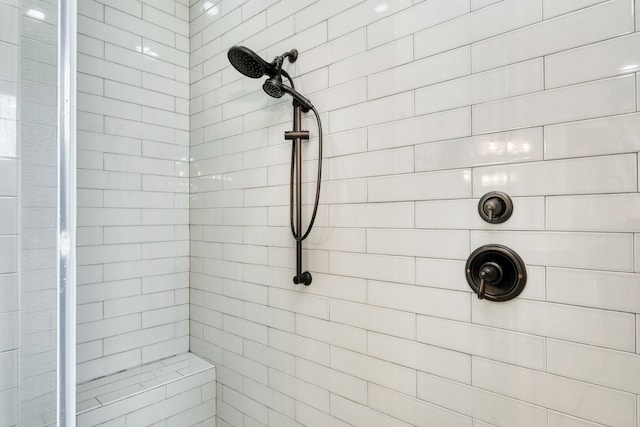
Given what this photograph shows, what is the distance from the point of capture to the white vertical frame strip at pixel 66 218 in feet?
2.01

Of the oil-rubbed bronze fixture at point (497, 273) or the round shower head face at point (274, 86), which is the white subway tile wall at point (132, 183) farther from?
the oil-rubbed bronze fixture at point (497, 273)

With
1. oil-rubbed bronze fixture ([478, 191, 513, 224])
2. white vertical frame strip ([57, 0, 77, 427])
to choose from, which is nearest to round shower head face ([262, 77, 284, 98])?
white vertical frame strip ([57, 0, 77, 427])

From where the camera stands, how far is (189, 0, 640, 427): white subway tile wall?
2.60 ft

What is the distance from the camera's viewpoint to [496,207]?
0.90 meters

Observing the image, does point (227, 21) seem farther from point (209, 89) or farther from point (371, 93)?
point (371, 93)

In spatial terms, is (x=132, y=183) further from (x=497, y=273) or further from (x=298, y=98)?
(x=497, y=273)

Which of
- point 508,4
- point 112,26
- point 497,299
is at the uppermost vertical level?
point 112,26

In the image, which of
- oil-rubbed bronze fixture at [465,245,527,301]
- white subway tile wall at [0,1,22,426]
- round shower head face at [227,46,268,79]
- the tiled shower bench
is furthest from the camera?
the tiled shower bench

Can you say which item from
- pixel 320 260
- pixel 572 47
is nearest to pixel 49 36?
pixel 320 260

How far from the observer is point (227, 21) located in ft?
5.73

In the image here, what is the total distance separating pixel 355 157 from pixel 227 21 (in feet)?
3.75

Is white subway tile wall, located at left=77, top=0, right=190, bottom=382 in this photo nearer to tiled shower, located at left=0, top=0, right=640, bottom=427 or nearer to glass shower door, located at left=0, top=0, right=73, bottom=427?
tiled shower, located at left=0, top=0, right=640, bottom=427

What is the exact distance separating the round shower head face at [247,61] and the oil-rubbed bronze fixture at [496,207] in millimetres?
942

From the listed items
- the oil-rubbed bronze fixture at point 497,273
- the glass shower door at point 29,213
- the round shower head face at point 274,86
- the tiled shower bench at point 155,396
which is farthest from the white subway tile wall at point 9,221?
the oil-rubbed bronze fixture at point 497,273
